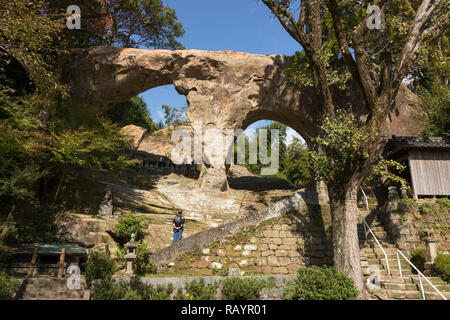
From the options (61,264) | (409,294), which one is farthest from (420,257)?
(61,264)

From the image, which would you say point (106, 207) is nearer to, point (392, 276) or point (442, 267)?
point (392, 276)

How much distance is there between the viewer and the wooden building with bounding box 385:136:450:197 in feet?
48.9

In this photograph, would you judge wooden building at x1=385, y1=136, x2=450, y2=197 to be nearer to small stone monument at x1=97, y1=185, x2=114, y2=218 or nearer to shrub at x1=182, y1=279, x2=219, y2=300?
shrub at x1=182, y1=279, x2=219, y2=300

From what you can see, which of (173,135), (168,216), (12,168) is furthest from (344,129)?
(173,135)

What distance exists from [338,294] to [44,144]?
1202 cm

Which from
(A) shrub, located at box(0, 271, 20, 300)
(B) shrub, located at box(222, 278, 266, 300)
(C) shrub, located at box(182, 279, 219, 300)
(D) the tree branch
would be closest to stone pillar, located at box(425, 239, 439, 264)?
(D) the tree branch

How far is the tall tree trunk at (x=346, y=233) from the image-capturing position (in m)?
9.16

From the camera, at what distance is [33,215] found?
13.1m

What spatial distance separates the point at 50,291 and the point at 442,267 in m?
11.4

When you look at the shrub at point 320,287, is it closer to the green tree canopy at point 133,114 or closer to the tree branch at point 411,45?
the tree branch at point 411,45

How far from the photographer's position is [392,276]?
9852mm

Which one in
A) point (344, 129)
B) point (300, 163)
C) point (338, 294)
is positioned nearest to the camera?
point (338, 294)

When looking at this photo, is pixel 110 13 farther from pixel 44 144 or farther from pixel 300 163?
pixel 300 163
